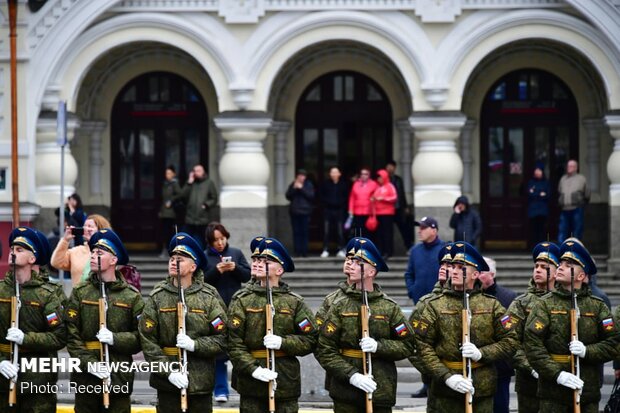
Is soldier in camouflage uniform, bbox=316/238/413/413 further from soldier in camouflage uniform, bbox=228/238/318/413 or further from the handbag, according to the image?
the handbag

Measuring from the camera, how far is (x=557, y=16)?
27.2 meters

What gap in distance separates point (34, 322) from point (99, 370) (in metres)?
0.75

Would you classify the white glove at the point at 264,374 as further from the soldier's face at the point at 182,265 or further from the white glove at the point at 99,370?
the white glove at the point at 99,370

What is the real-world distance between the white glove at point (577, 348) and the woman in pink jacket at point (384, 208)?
1419 centimetres

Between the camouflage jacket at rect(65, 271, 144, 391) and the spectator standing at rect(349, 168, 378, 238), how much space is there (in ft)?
45.8

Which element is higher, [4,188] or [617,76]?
[617,76]

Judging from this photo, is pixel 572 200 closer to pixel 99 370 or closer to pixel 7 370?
pixel 99 370

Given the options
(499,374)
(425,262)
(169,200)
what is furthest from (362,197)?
(499,374)

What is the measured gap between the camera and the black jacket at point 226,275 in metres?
17.5

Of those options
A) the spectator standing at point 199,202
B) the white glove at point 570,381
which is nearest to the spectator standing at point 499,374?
the white glove at point 570,381

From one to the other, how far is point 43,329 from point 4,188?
1373cm

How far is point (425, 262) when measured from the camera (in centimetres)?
1864

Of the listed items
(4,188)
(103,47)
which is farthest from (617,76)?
(4,188)

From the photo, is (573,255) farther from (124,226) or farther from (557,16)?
(124,226)
